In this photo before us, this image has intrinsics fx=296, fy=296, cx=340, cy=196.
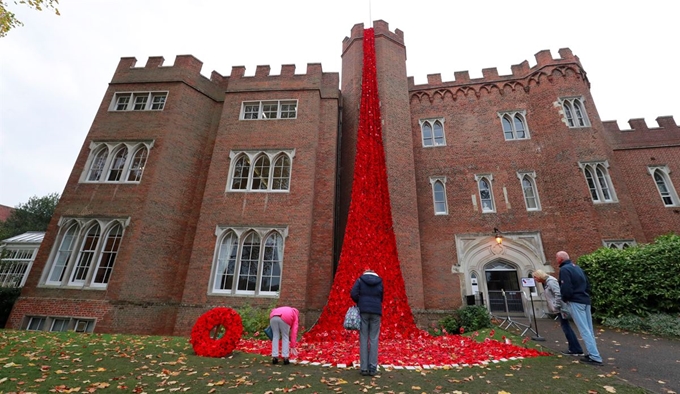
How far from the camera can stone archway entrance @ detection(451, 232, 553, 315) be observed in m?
13.1

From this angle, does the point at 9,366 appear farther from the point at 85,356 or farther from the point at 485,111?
the point at 485,111

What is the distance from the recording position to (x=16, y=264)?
19.3 m

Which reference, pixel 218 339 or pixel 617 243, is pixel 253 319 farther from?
pixel 617 243

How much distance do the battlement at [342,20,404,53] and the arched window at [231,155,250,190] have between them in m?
9.45

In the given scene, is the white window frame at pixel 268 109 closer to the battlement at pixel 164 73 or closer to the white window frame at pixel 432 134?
the battlement at pixel 164 73

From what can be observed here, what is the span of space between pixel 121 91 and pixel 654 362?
19745 mm

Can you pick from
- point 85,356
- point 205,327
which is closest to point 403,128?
point 205,327

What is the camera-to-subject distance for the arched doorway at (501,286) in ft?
43.0

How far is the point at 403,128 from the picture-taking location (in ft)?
46.9

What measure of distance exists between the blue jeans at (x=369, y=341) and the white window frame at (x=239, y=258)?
6.51 m

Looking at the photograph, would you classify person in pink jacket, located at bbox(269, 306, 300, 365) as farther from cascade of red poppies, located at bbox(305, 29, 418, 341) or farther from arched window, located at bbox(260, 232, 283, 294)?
arched window, located at bbox(260, 232, 283, 294)

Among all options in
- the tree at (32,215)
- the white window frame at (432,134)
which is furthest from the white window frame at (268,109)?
the tree at (32,215)

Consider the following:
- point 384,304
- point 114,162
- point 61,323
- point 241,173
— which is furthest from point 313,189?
point 61,323

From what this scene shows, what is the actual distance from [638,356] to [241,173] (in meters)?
13.0
